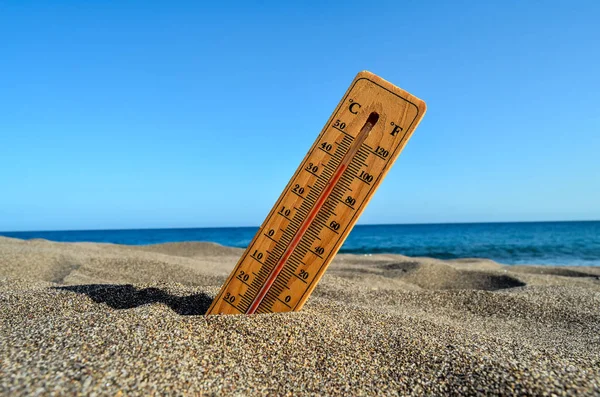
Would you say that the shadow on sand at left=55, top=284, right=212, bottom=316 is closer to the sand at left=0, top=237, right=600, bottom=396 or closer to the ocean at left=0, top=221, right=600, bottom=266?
the sand at left=0, top=237, right=600, bottom=396

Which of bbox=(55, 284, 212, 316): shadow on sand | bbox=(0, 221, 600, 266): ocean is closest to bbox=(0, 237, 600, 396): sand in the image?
bbox=(55, 284, 212, 316): shadow on sand

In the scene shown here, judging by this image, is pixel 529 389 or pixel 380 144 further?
pixel 380 144

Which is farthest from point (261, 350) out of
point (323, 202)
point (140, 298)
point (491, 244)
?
point (491, 244)

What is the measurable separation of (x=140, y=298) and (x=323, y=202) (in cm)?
161

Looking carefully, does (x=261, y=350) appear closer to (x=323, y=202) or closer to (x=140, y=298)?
(x=323, y=202)

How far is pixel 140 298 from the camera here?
308cm

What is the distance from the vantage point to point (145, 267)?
19.3 feet

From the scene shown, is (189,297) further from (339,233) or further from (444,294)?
(444,294)

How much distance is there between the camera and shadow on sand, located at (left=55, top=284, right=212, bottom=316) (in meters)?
2.85

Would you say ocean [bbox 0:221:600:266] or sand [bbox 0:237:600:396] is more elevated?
ocean [bbox 0:221:600:266]

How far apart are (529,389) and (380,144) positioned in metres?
1.47

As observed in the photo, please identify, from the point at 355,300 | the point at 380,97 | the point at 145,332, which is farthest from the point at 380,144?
the point at 355,300

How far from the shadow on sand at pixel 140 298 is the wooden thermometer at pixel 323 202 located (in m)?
0.37

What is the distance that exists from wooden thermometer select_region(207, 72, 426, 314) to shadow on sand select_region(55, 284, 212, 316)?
1.20 feet
